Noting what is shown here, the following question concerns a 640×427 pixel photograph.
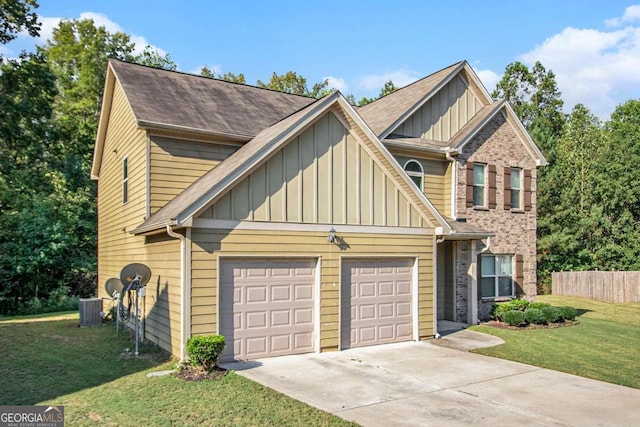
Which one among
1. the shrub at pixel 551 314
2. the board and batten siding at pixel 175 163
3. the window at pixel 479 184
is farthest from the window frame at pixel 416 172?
the board and batten siding at pixel 175 163

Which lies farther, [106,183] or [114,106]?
[106,183]

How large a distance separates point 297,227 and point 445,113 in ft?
30.0

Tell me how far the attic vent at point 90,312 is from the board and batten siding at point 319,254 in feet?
23.3

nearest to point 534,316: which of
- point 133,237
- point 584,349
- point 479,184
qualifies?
point 584,349

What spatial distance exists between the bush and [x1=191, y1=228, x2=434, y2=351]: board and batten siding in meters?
0.65

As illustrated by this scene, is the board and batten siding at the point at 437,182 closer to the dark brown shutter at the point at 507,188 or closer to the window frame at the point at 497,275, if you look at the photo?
the window frame at the point at 497,275

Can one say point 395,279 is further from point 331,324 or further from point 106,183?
point 106,183

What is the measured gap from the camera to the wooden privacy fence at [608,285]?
87.6 ft

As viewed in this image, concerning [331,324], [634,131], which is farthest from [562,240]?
[331,324]

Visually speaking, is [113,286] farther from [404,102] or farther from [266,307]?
[404,102]

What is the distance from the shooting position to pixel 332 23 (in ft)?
53.0

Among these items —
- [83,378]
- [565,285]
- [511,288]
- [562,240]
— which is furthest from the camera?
[562,240]

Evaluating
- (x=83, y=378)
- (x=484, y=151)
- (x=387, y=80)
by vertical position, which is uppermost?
(x=387, y=80)

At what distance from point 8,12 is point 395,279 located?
22.3 metres
